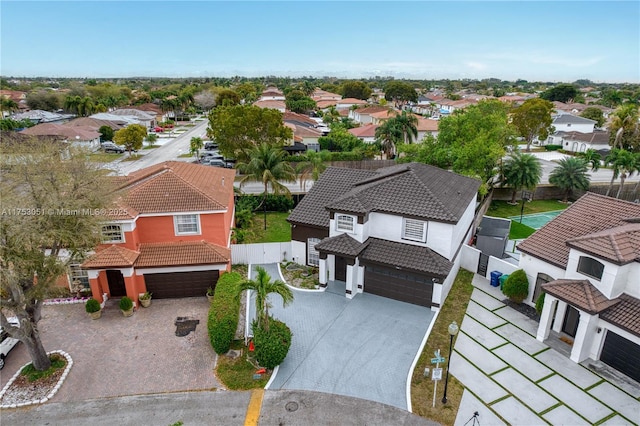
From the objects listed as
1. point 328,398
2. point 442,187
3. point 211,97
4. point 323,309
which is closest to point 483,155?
point 442,187

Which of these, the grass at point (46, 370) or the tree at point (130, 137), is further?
the tree at point (130, 137)

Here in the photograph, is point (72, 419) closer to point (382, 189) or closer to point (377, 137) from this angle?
point (382, 189)

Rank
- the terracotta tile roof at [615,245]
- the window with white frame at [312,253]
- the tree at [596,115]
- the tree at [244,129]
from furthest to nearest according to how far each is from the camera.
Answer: the tree at [596,115] < the tree at [244,129] < the window with white frame at [312,253] < the terracotta tile roof at [615,245]

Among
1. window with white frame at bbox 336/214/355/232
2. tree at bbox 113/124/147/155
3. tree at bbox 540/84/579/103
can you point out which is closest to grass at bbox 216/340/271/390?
window with white frame at bbox 336/214/355/232

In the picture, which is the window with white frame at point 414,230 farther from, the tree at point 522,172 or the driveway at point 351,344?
the tree at point 522,172

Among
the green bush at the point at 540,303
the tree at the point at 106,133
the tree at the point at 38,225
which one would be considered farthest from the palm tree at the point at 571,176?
the tree at the point at 106,133

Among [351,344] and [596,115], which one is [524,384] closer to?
[351,344]

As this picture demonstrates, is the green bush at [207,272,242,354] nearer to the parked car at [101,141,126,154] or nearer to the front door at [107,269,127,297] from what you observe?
the front door at [107,269,127,297]
